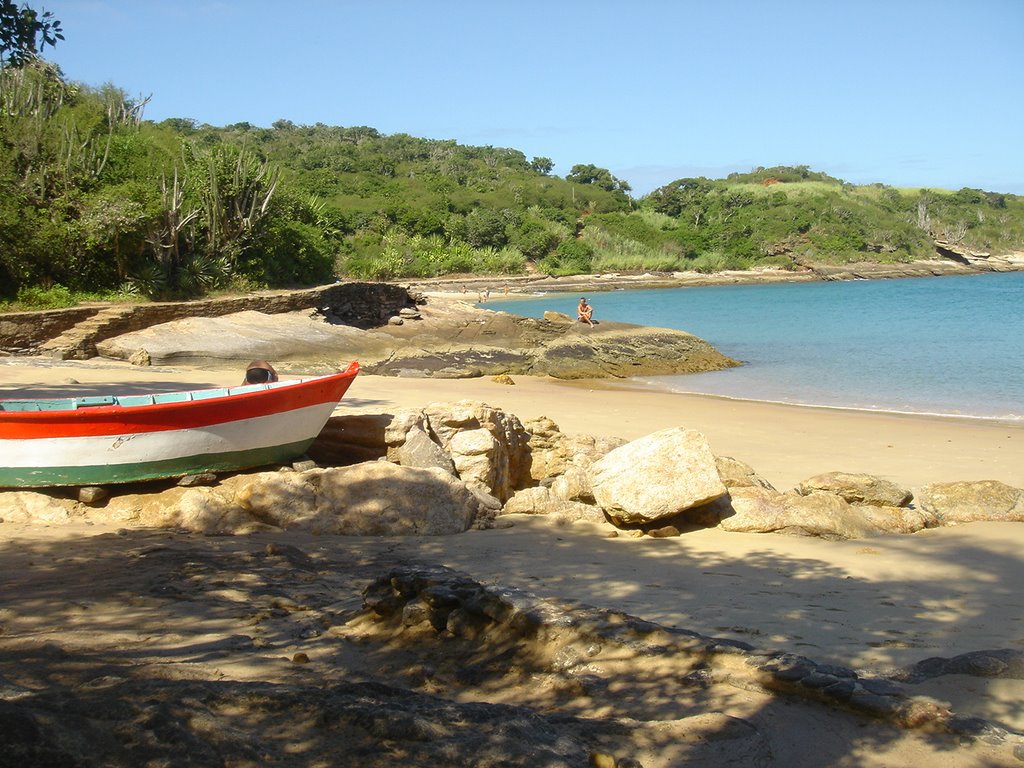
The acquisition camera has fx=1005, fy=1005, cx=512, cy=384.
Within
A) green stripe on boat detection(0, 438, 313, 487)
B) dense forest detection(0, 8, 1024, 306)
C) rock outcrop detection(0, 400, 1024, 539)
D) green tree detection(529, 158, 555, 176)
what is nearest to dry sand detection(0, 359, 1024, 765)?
rock outcrop detection(0, 400, 1024, 539)

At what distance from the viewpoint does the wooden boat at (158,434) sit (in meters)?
7.74

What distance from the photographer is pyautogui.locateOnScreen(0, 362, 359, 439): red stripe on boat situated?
25.2 ft

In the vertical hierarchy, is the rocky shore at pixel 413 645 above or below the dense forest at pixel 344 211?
below

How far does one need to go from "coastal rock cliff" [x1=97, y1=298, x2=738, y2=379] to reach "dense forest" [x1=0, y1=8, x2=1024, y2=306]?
2675 millimetres

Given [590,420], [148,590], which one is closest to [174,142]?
[590,420]

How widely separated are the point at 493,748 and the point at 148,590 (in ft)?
9.95

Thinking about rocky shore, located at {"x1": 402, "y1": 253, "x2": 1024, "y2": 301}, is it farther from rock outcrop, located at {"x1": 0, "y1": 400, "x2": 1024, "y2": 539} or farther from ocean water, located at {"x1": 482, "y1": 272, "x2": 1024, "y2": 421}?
rock outcrop, located at {"x1": 0, "y1": 400, "x2": 1024, "y2": 539}

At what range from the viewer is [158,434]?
26.6ft

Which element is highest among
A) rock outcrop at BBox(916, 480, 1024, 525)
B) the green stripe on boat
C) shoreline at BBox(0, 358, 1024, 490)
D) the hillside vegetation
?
the hillside vegetation

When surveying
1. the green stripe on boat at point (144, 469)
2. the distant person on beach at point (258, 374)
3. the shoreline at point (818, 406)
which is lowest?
the shoreline at point (818, 406)

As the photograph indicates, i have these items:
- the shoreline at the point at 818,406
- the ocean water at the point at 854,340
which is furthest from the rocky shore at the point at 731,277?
the shoreline at the point at 818,406

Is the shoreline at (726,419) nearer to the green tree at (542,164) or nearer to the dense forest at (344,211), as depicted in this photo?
the dense forest at (344,211)

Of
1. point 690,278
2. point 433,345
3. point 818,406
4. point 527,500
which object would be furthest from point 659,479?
point 690,278

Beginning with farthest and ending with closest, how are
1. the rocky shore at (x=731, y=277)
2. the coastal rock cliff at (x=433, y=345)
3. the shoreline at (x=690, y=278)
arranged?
the rocky shore at (x=731, y=277), the shoreline at (x=690, y=278), the coastal rock cliff at (x=433, y=345)
